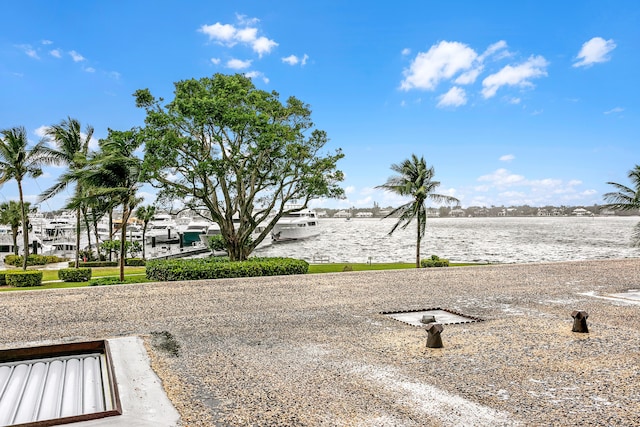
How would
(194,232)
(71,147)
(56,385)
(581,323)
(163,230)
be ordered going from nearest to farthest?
(56,385) < (581,323) < (71,147) < (194,232) < (163,230)

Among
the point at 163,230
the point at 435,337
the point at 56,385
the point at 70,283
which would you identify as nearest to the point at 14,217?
the point at 70,283

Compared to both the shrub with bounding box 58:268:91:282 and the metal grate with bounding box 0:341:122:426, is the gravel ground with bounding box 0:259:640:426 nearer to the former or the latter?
the metal grate with bounding box 0:341:122:426

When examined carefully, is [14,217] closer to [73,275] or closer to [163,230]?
[73,275]

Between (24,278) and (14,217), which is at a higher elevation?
(14,217)

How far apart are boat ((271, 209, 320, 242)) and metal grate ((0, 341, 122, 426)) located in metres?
62.1

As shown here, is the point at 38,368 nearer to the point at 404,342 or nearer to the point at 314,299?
the point at 404,342

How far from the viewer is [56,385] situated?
18.4ft

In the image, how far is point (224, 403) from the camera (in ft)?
16.8

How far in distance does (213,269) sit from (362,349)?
1064 cm

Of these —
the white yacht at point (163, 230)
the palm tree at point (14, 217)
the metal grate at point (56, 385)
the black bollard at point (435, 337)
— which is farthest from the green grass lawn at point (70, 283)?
the white yacht at point (163, 230)

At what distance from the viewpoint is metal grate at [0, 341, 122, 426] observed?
481cm

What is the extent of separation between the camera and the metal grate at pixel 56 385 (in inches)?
A: 189

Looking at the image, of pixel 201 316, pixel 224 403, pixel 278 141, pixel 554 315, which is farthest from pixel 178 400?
pixel 278 141

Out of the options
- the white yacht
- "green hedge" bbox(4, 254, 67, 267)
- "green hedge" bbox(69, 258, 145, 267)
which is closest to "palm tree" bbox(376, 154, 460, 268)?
"green hedge" bbox(69, 258, 145, 267)
